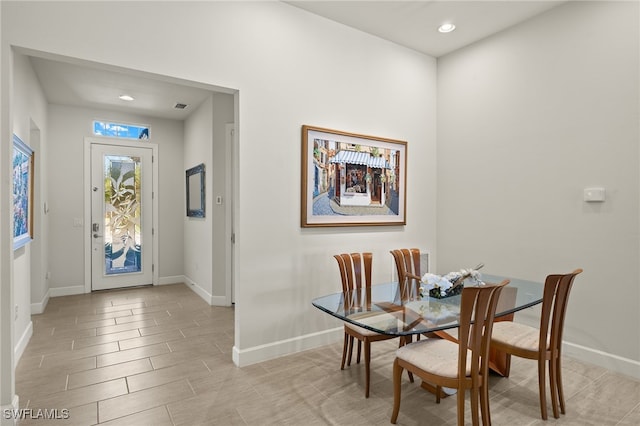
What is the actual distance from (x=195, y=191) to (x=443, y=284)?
4.28 m

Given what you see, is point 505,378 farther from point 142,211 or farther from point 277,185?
point 142,211

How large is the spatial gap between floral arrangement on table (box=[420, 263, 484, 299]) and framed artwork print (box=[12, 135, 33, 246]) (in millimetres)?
3220

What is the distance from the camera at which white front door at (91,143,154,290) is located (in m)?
5.61

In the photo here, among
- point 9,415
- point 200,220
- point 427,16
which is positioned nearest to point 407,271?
point 427,16

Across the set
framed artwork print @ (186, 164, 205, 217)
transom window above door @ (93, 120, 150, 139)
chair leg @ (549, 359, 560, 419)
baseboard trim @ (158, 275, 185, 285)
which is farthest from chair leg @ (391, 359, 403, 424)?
transom window above door @ (93, 120, 150, 139)

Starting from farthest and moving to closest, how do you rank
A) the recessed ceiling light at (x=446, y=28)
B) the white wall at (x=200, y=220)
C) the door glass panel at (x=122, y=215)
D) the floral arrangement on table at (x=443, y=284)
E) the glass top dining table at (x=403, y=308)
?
the door glass panel at (x=122, y=215)
the white wall at (x=200, y=220)
the recessed ceiling light at (x=446, y=28)
the floral arrangement on table at (x=443, y=284)
the glass top dining table at (x=403, y=308)

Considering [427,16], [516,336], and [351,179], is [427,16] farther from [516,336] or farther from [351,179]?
[516,336]

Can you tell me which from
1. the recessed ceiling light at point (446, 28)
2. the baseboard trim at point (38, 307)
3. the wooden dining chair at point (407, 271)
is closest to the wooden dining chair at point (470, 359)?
the wooden dining chair at point (407, 271)

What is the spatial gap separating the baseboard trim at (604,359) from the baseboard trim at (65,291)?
6.26m

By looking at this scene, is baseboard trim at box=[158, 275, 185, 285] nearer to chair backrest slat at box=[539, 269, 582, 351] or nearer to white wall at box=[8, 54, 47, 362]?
white wall at box=[8, 54, 47, 362]

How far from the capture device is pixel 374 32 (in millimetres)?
3707

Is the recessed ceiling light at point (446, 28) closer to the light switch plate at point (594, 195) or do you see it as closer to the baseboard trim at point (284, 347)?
the light switch plate at point (594, 195)

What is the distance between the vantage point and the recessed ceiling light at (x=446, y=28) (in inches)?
139

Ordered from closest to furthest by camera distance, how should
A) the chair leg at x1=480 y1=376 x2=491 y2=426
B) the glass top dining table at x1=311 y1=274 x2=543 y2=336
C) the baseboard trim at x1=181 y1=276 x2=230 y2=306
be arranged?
the chair leg at x1=480 y1=376 x2=491 y2=426
the glass top dining table at x1=311 y1=274 x2=543 y2=336
the baseboard trim at x1=181 y1=276 x2=230 y2=306
